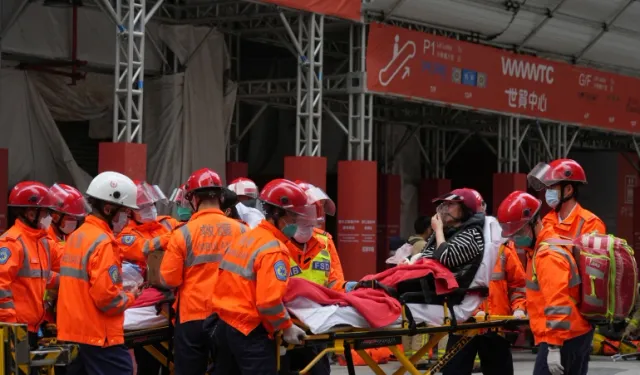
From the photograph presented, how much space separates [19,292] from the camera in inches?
348

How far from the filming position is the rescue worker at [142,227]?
10562mm

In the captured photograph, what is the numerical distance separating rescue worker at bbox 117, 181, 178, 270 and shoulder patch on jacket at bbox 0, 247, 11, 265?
1685 millimetres

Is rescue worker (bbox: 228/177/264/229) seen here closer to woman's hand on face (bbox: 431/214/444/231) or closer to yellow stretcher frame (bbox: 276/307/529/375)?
woman's hand on face (bbox: 431/214/444/231)

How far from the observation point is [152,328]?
31.2 ft

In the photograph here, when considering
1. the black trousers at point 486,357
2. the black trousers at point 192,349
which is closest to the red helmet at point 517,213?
the black trousers at point 486,357

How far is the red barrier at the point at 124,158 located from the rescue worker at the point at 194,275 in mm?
6309

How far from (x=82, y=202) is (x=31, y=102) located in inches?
350

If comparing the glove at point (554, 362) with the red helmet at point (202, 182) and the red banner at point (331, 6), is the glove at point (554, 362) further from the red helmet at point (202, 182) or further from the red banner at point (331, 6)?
the red banner at point (331, 6)

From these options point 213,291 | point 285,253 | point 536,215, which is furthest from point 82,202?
point 536,215

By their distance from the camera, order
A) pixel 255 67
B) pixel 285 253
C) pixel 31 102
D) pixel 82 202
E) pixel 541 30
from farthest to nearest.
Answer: pixel 255 67
pixel 541 30
pixel 31 102
pixel 82 202
pixel 285 253

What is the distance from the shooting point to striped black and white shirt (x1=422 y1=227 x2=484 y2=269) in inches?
363

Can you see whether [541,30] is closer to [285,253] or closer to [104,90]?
[104,90]

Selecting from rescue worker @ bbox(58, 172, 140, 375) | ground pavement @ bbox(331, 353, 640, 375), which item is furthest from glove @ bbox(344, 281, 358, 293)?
ground pavement @ bbox(331, 353, 640, 375)

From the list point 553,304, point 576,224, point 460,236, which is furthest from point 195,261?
point 576,224
